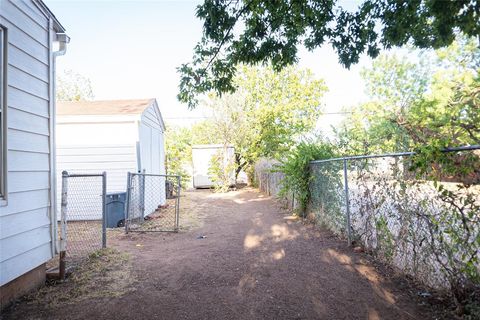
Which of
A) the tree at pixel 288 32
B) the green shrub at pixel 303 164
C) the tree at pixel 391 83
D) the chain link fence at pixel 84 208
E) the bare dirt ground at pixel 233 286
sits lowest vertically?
the bare dirt ground at pixel 233 286

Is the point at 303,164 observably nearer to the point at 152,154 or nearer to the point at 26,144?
the point at 152,154

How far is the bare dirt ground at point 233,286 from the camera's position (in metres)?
3.15

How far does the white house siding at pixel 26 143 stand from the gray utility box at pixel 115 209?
4.50 m

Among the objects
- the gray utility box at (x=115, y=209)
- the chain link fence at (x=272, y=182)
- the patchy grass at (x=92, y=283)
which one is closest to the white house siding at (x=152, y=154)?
the gray utility box at (x=115, y=209)

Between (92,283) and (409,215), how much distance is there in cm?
411

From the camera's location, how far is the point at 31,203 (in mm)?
3717

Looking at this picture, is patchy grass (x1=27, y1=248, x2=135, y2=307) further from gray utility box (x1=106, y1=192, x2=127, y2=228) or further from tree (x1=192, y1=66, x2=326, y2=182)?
tree (x1=192, y1=66, x2=326, y2=182)

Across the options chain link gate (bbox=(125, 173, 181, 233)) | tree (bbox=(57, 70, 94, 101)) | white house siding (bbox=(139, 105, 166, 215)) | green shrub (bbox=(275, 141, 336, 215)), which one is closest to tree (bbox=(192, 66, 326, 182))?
white house siding (bbox=(139, 105, 166, 215))

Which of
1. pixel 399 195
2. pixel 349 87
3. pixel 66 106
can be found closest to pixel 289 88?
pixel 349 87

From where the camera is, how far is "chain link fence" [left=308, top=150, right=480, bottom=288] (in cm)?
284

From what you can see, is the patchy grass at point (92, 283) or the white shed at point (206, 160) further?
the white shed at point (206, 160)

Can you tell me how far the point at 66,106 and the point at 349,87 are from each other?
28.3 meters

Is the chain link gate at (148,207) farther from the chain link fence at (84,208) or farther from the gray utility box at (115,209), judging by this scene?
the chain link fence at (84,208)

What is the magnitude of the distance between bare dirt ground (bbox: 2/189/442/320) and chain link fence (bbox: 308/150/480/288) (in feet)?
1.07
